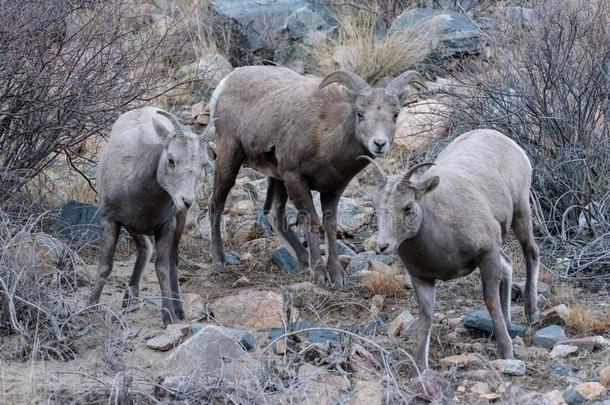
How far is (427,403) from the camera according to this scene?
6.01 metres

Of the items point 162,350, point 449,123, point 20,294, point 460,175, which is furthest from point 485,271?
point 449,123

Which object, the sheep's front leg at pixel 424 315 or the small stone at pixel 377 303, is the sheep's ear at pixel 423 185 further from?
the small stone at pixel 377 303

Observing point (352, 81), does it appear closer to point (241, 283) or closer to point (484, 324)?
point (241, 283)

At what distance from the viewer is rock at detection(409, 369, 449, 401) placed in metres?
5.88

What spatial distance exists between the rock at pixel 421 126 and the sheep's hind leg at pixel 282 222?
4.87ft

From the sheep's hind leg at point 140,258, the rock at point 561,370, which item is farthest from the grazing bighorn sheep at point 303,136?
the rock at point 561,370

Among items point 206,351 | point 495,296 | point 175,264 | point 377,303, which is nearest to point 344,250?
point 377,303

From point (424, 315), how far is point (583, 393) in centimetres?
108

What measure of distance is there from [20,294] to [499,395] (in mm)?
2799

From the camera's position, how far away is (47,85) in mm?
8172

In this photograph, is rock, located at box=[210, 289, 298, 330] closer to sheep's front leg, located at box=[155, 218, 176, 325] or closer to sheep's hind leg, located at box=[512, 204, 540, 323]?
sheep's front leg, located at box=[155, 218, 176, 325]

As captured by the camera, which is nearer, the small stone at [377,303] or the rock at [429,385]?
the rock at [429,385]

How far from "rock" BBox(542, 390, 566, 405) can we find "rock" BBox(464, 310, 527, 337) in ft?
4.13

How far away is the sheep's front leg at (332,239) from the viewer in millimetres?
8852
